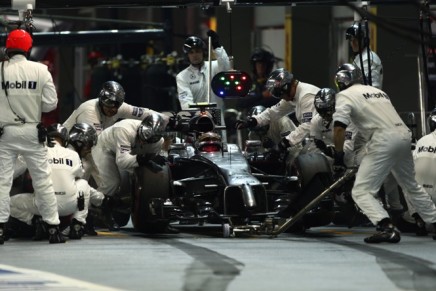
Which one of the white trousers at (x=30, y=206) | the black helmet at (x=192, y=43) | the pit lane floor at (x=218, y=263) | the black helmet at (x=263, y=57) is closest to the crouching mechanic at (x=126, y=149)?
the pit lane floor at (x=218, y=263)

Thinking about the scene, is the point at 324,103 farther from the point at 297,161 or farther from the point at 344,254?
the point at 344,254

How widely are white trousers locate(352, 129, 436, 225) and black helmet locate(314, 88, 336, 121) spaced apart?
146 centimetres

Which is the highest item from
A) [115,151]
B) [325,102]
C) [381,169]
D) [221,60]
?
[221,60]

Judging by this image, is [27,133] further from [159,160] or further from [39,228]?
[159,160]

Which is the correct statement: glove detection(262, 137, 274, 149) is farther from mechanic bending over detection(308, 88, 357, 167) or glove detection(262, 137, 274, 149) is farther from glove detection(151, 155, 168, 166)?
glove detection(151, 155, 168, 166)

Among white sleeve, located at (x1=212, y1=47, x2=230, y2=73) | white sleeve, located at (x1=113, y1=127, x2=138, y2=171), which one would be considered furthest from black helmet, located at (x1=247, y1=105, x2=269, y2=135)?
white sleeve, located at (x1=113, y1=127, x2=138, y2=171)

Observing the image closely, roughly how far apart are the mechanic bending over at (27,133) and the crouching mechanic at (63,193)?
1.37 ft

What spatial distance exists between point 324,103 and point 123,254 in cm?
409

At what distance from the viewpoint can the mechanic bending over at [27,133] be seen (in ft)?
54.0

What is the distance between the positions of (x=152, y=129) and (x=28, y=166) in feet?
6.17

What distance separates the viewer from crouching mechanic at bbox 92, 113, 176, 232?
17797 millimetres

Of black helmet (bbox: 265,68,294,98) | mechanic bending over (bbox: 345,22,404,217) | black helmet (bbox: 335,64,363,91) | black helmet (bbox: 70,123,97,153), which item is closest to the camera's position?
black helmet (bbox: 335,64,363,91)

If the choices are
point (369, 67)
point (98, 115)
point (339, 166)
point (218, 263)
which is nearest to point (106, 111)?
point (98, 115)

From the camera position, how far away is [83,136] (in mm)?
17953
